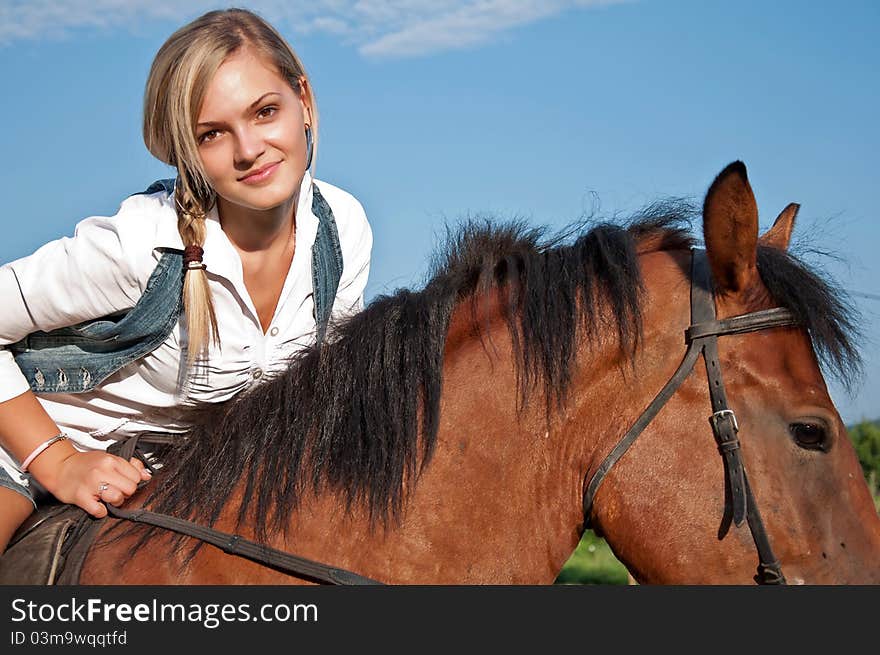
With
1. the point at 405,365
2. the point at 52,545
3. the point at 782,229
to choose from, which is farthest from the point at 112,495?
the point at 782,229

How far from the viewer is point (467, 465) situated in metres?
2.43

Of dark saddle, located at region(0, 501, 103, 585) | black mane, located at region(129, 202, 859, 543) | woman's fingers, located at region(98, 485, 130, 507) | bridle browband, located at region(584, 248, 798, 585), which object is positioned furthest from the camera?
woman's fingers, located at region(98, 485, 130, 507)

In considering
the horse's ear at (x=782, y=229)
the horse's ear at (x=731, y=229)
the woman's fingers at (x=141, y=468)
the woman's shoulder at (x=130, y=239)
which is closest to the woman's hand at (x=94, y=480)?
the woman's fingers at (x=141, y=468)

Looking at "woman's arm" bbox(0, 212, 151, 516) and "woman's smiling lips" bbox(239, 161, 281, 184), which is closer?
"woman's arm" bbox(0, 212, 151, 516)

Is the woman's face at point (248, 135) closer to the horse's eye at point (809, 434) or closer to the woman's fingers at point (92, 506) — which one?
the woman's fingers at point (92, 506)

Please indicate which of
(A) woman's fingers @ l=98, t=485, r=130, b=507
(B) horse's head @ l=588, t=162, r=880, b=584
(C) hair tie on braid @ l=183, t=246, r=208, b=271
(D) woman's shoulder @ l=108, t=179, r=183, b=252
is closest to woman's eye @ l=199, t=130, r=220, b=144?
(D) woman's shoulder @ l=108, t=179, r=183, b=252

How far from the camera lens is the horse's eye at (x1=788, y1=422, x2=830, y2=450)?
230 cm

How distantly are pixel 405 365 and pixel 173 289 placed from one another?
32.2 inches

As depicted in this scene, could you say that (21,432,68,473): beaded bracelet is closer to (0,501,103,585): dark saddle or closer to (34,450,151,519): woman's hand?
(34,450,151,519): woman's hand

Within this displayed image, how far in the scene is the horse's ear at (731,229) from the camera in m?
2.32

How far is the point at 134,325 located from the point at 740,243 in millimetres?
1856

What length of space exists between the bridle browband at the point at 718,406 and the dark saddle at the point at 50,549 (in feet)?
4.88

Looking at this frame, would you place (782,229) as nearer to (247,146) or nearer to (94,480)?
(247,146)
